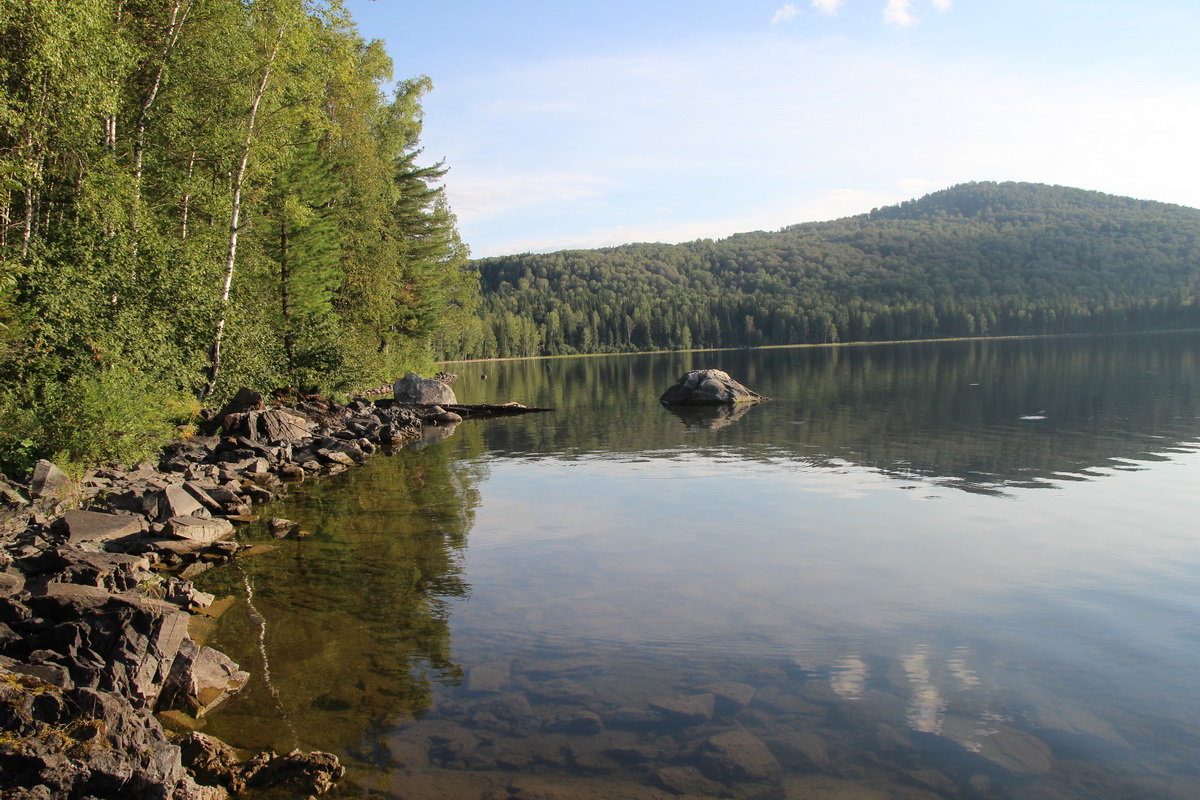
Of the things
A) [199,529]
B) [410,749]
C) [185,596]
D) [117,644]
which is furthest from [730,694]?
[199,529]

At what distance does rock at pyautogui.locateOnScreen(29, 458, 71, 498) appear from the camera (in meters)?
13.7

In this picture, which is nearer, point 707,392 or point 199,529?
point 199,529

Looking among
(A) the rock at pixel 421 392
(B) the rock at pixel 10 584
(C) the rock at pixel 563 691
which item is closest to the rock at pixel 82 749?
(B) the rock at pixel 10 584

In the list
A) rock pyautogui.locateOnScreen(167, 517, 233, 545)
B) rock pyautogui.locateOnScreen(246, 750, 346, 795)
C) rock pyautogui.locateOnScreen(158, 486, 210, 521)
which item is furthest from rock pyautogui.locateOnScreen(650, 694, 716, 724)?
rock pyautogui.locateOnScreen(158, 486, 210, 521)

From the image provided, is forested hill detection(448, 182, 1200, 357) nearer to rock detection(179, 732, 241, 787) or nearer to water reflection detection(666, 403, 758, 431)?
water reflection detection(666, 403, 758, 431)

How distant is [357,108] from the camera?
38.6 metres

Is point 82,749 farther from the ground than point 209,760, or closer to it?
farther from the ground

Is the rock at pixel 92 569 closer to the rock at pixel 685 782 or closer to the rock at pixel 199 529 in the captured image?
the rock at pixel 199 529

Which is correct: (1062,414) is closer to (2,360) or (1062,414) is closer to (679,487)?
(679,487)

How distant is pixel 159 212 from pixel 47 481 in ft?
41.4

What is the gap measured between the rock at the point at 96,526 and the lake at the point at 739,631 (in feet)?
6.35

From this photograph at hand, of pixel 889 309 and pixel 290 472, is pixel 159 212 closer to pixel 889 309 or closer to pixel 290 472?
pixel 290 472

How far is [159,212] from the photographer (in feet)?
77.3

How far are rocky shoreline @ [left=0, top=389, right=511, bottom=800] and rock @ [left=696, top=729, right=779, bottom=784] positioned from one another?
10.8 feet
